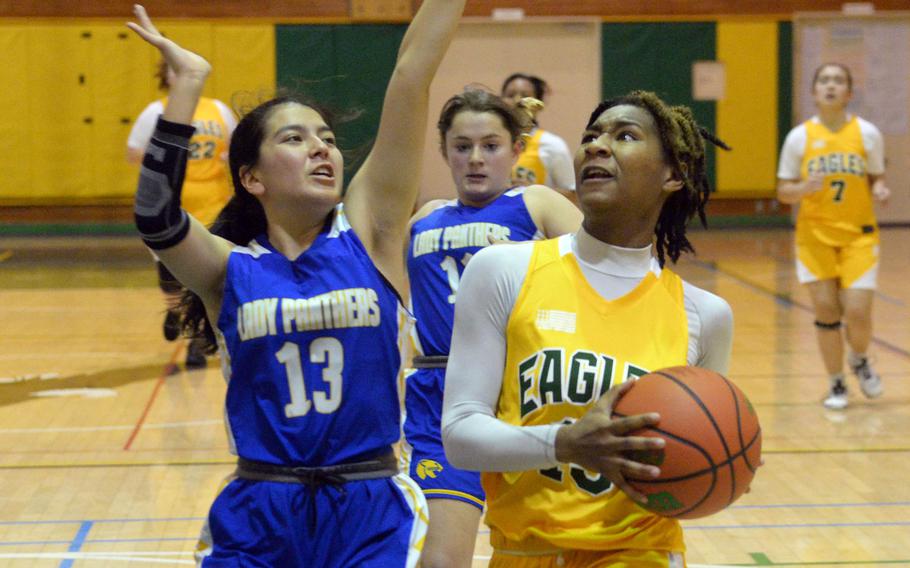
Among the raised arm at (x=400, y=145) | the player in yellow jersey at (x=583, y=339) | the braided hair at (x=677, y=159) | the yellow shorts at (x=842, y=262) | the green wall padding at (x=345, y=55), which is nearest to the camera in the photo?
the player in yellow jersey at (x=583, y=339)

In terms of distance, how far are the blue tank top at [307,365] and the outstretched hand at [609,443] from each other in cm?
67

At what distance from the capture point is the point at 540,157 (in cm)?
759

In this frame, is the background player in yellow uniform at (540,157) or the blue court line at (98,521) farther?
the background player in yellow uniform at (540,157)

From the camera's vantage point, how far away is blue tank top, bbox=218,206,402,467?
9.27ft

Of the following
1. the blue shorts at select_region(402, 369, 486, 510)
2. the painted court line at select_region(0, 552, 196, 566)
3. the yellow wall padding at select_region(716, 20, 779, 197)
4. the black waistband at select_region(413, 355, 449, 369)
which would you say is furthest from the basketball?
the yellow wall padding at select_region(716, 20, 779, 197)

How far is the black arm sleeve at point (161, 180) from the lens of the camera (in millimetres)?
2727

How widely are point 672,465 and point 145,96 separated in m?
15.6

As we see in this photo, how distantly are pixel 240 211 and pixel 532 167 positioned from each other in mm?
4705

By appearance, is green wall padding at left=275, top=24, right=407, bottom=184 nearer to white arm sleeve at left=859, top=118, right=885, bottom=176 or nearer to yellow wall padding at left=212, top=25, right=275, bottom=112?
yellow wall padding at left=212, top=25, right=275, bottom=112

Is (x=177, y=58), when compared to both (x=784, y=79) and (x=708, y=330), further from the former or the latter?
(x=784, y=79)

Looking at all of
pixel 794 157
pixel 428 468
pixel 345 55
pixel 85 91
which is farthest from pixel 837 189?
pixel 85 91

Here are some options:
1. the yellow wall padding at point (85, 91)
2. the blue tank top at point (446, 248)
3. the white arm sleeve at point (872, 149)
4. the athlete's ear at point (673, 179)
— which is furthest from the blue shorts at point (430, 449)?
the yellow wall padding at point (85, 91)

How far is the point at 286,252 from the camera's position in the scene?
9.89 feet

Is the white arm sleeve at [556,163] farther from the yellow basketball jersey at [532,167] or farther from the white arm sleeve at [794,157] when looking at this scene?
the white arm sleeve at [794,157]
